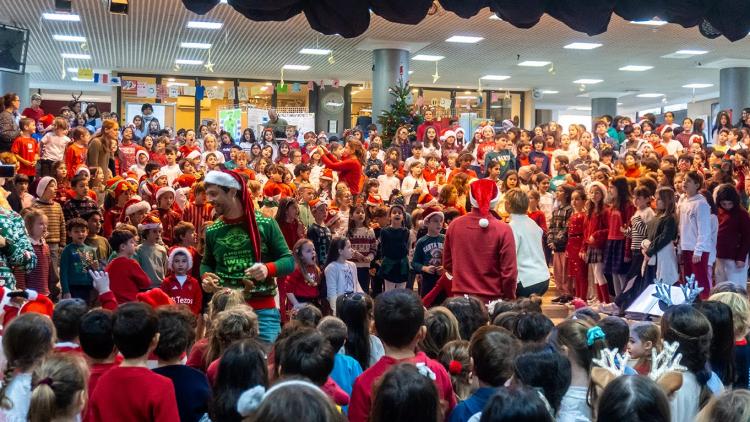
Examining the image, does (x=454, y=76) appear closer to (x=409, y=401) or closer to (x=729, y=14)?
(x=729, y=14)

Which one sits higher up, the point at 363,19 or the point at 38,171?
the point at 363,19

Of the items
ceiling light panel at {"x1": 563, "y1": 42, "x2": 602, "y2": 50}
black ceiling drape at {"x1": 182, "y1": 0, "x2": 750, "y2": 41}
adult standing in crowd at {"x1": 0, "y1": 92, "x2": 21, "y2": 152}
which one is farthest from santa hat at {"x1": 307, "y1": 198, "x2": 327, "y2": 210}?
ceiling light panel at {"x1": 563, "y1": 42, "x2": 602, "y2": 50}

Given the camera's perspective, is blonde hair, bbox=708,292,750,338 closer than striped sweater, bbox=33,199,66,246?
Yes

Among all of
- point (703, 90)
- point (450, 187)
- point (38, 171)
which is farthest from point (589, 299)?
→ point (703, 90)

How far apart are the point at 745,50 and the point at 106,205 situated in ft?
49.1

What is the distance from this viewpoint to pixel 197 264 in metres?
7.58

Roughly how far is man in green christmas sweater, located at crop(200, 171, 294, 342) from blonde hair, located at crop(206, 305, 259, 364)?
2.47ft

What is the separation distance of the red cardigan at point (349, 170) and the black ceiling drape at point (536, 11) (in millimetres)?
4288

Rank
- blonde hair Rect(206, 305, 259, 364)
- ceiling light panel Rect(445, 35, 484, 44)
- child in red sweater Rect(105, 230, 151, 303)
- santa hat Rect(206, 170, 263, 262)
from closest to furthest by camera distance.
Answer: blonde hair Rect(206, 305, 259, 364) < santa hat Rect(206, 170, 263, 262) < child in red sweater Rect(105, 230, 151, 303) < ceiling light panel Rect(445, 35, 484, 44)

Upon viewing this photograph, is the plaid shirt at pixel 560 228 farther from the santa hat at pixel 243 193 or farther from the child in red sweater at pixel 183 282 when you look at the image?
the santa hat at pixel 243 193

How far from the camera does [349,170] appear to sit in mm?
11641

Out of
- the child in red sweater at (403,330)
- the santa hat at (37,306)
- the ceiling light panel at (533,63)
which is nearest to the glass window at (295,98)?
the ceiling light panel at (533,63)

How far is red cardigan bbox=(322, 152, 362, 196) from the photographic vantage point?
37.9 feet

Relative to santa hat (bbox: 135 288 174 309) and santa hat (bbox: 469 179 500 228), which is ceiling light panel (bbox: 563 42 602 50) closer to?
santa hat (bbox: 469 179 500 228)
